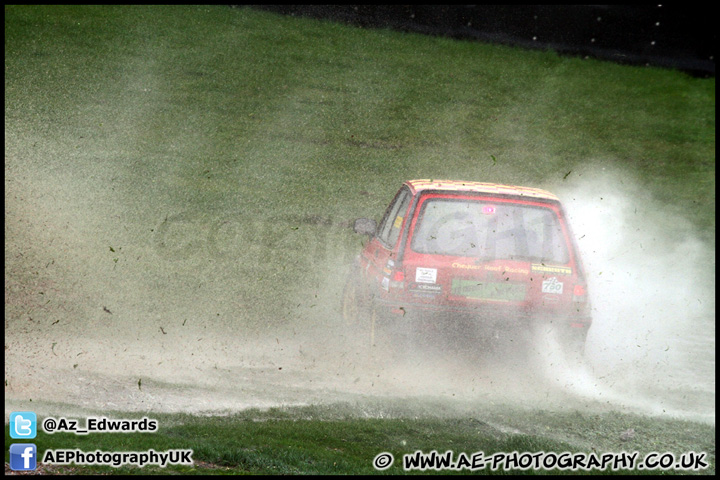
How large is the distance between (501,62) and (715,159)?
5.31 meters

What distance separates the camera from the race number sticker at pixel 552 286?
7.32m

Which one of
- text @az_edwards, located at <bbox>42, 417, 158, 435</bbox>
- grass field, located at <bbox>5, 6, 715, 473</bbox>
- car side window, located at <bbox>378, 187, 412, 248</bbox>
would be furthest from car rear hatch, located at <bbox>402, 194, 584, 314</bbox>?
text @az_edwards, located at <bbox>42, 417, 158, 435</bbox>

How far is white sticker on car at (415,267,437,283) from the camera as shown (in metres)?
7.31

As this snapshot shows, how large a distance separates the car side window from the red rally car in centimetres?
22

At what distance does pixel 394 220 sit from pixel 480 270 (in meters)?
1.31

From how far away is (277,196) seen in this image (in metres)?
15.3

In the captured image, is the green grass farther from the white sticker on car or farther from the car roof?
the white sticker on car

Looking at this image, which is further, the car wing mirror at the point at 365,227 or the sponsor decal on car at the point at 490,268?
the car wing mirror at the point at 365,227

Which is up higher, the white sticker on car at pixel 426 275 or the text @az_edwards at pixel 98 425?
the white sticker on car at pixel 426 275

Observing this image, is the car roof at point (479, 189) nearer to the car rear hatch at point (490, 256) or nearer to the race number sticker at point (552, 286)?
the car rear hatch at point (490, 256)

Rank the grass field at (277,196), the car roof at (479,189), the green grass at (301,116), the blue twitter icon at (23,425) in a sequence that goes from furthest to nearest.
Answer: the green grass at (301,116)
the car roof at (479,189)
the grass field at (277,196)
the blue twitter icon at (23,425)

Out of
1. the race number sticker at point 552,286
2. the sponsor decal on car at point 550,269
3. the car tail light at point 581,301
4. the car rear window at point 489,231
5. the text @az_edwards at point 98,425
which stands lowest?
the text @az_edwards at point 98,425

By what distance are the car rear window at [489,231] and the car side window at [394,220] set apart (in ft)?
1.16

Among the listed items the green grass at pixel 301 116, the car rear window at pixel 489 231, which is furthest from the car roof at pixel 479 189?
the green grass at pixel 301 116
